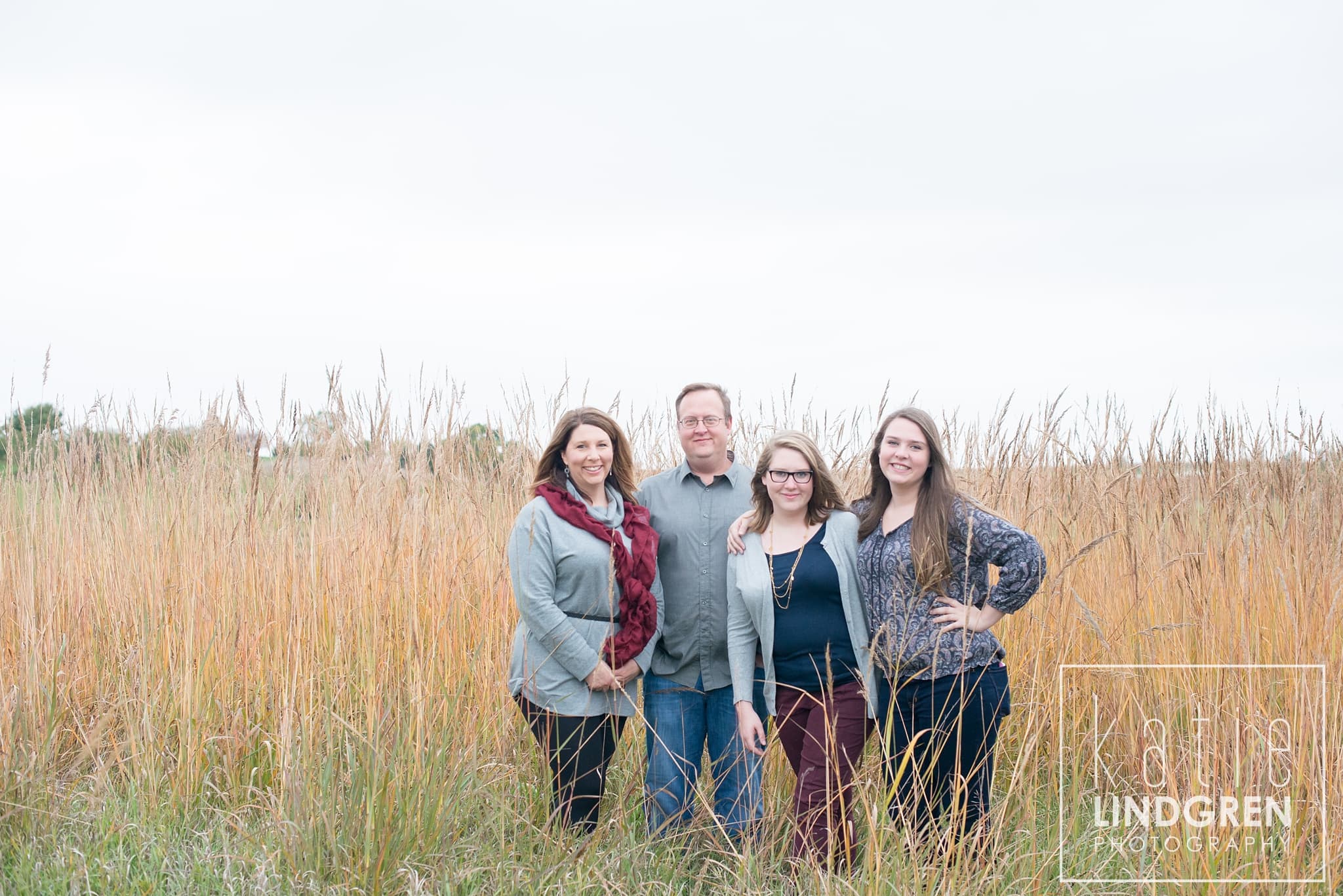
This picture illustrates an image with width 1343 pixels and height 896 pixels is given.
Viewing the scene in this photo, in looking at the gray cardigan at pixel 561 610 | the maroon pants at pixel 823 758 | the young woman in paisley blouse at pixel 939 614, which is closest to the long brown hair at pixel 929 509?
the young woman in paisley blouse at pixel 939 614

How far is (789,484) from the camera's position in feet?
8.35

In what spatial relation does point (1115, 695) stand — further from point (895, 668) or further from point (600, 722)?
point (600, 722)

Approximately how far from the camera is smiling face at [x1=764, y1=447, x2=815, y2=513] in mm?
2525

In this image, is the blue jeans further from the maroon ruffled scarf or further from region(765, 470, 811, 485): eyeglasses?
region(765, 470, 811, 485): eyeglasses

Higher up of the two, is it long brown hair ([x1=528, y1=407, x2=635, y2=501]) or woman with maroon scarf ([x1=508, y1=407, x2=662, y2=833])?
long brown hair ([x1=528, y1=407, x2=635, y2=501])

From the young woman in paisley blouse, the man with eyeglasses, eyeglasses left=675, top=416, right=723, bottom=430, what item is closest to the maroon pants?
the young woman in paisley blouse

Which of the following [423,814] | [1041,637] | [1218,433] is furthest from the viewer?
[1218,433]

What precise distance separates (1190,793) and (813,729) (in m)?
1.07

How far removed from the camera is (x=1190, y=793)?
8.02 feet

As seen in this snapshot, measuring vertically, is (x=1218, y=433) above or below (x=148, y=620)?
above

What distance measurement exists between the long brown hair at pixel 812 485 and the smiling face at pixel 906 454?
0.19 meters

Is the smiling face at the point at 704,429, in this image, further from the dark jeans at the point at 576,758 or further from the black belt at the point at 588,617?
the dark jeans at the point at 576,758

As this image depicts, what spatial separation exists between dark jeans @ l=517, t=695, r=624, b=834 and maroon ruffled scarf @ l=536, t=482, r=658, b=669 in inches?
8.0

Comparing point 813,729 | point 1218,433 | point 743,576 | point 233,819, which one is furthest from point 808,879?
point 1218,433
